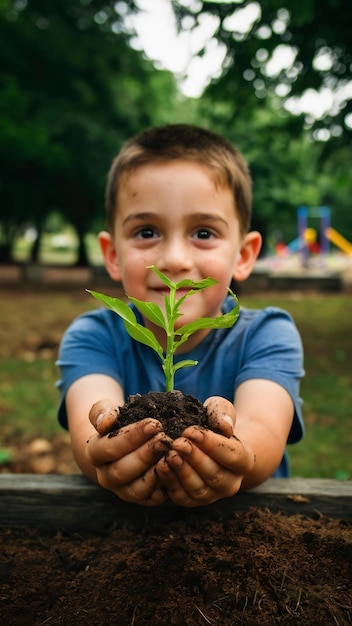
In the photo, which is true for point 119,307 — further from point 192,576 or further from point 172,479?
point 192,576

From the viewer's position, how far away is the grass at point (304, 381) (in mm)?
4355

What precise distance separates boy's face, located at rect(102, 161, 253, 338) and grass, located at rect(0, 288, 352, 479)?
2480 mm

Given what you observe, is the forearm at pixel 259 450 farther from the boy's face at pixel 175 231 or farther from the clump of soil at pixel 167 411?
the boy's face at pixel 175 231

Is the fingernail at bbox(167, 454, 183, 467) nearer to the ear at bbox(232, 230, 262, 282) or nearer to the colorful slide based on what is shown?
the ear at bbox(232, 230, 262, 282)

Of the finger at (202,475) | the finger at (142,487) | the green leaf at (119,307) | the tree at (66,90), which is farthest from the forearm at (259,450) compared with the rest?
the tree at (66,90)

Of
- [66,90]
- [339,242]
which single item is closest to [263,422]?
[66,90]

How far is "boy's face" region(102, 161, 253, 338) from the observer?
171 centimetres

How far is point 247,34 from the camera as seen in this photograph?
636 centimetres

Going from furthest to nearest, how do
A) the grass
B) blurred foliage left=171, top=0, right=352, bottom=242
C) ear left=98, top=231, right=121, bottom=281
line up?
blurred foliage left=171, top=0, right=352, bottom=242 → the grass → ear left=98, top=231, right=121, bottom=281

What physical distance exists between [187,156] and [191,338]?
1.97ft

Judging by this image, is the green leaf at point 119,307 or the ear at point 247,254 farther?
the ear at point 247,254

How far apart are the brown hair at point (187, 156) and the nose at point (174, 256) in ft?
0.93

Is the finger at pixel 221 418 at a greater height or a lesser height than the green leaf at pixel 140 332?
lesser

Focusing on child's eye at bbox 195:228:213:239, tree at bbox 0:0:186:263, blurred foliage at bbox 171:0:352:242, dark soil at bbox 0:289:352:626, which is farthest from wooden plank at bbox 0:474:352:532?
tree at bbox 0:0:186:263
